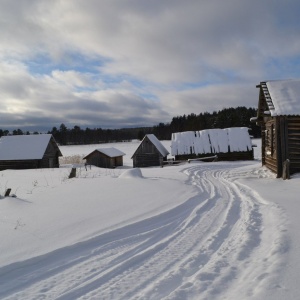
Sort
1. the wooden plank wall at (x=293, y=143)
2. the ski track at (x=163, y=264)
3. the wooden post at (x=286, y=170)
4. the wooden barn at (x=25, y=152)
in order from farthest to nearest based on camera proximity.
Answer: the wooden barn at (x=25, y=152) → the wooden plank wall at (x=293, y=143) → the wooden post at (x=286, y=170) → the ski track at (x=163, y=264)

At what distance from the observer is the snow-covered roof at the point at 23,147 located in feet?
113

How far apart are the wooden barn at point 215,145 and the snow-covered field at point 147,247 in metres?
26.2

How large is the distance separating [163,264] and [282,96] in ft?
44.4

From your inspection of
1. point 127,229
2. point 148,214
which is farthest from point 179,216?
point 127,229

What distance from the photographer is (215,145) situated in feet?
115

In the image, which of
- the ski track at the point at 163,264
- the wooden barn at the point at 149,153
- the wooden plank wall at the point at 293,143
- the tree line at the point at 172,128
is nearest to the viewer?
the ski track at the point at 163,264

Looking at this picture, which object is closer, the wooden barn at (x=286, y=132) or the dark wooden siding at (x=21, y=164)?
the wooden barn at (x=286, y=132)

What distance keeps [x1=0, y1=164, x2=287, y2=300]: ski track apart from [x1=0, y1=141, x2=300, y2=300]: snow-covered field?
0.01m

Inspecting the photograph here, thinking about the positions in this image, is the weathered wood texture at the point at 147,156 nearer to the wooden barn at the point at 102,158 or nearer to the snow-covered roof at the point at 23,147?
the wooden barn at the point at 102,158

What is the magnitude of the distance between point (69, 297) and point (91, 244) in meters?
1.75

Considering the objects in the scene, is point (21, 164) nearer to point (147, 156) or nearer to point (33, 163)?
point (33, 163)

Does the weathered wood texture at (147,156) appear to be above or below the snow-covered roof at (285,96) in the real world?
below

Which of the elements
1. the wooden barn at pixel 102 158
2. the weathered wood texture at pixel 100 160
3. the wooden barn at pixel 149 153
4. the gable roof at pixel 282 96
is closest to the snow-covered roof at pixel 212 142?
the wooden barn at pixel 149 153

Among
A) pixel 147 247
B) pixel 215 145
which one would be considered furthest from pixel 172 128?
pixel 147 247
